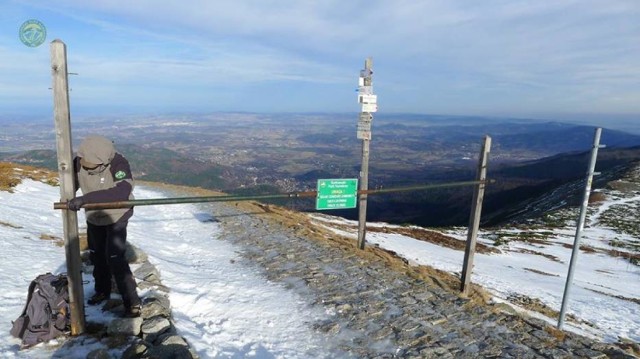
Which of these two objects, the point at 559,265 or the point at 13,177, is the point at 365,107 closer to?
the point at 13,177

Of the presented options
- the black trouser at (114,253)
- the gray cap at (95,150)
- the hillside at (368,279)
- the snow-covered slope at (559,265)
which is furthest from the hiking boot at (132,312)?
the snow-covered slope at (559,265)

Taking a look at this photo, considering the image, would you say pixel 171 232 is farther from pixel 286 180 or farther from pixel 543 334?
pixel 286 180

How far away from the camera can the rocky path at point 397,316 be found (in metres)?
6.95

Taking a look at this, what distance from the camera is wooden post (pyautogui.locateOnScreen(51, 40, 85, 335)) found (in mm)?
4969

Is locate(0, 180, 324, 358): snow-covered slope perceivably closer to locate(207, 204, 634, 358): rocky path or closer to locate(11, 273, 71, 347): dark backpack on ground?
locate(11, 273, 71, 347): dark backpack on ground

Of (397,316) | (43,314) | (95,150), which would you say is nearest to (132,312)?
(43,314)

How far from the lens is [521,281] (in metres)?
18.8

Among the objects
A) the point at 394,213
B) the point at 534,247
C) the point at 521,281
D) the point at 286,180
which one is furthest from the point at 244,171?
the point at 521,281

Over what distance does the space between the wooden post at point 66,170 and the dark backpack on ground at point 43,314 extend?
0.14 meters

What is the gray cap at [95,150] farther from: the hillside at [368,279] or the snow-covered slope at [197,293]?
the hillside at [368,279]

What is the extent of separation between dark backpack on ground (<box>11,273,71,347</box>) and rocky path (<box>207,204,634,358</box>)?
4205 mm

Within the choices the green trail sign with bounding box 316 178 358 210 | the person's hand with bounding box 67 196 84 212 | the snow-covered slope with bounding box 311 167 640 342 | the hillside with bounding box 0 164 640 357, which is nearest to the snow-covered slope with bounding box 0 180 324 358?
the hillside with bounding box 0 164 640 357

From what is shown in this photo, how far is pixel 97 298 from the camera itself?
6.65m

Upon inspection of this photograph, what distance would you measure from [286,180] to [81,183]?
17128 cm
